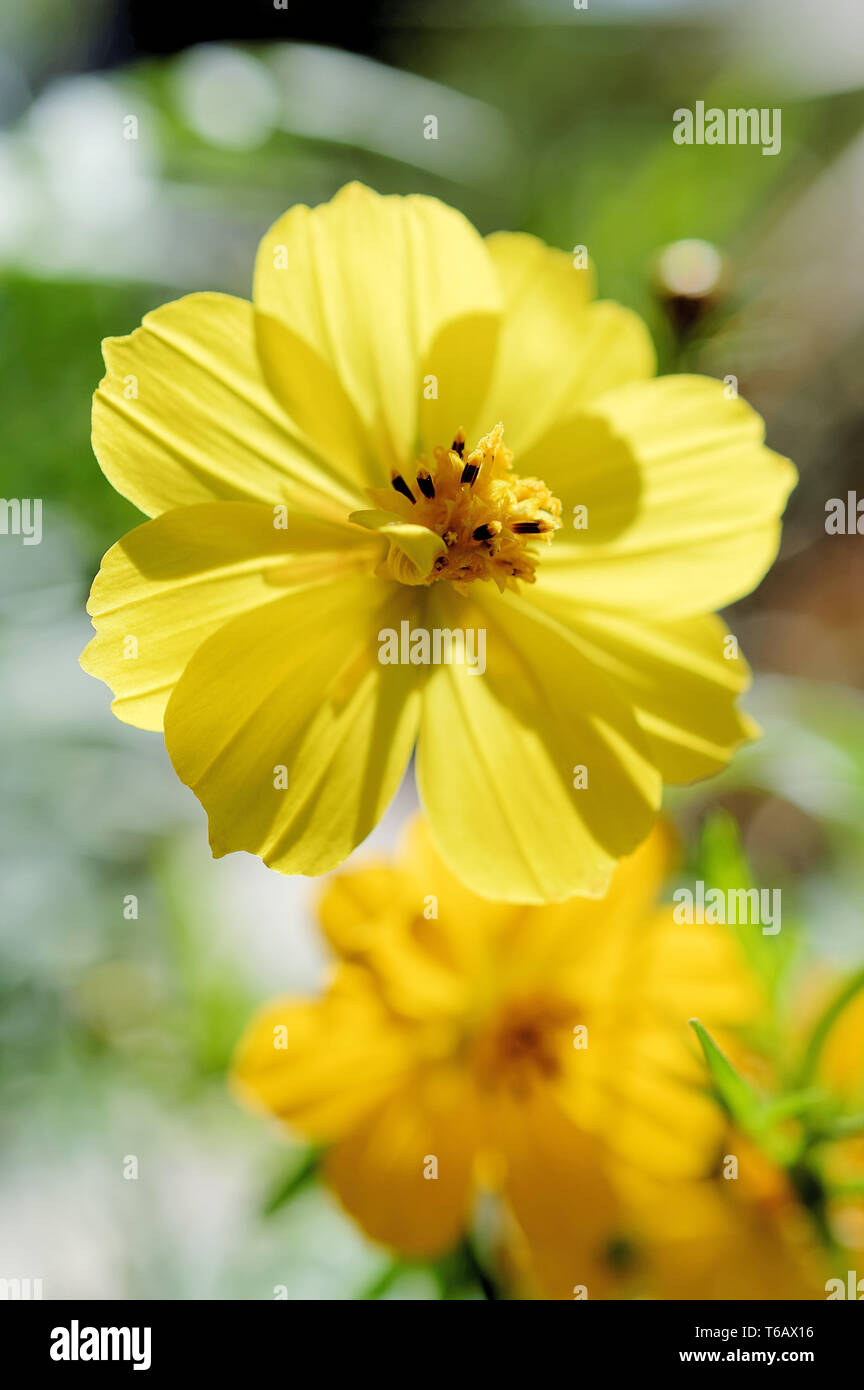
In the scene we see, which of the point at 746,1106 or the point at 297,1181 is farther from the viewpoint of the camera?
the point at 297,1181

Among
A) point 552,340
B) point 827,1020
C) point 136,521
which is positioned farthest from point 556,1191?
point 136,521

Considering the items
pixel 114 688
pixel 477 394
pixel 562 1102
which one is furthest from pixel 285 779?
pixel 562 1102

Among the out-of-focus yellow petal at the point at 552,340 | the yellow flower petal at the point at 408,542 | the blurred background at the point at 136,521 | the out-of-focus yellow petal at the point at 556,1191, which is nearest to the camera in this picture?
the yellow flower petal at the point at 408,542

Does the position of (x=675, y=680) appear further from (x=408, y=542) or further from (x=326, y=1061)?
(x=326, y=1061)

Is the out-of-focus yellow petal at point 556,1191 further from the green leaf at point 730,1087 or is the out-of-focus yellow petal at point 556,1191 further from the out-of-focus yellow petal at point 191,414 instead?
the out-of-focus yellow petal at point 191,414

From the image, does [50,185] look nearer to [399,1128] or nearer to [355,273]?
[355,273]

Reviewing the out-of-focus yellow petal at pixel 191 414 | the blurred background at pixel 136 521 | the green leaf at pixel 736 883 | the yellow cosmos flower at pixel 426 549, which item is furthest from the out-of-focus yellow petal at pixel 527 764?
the blurred background at pixel 136 521

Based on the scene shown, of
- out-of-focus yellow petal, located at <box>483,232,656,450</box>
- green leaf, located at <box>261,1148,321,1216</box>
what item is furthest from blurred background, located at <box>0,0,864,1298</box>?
out-of-focus yellow petal, located at <box>483,232,656,450</box>
